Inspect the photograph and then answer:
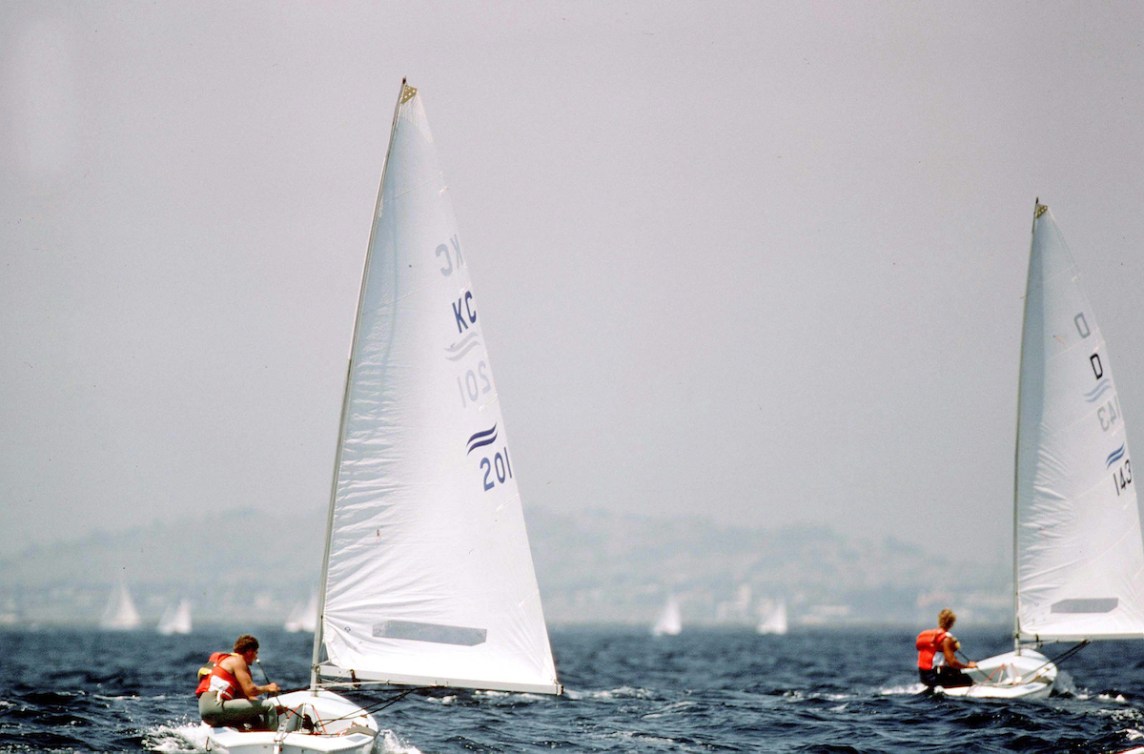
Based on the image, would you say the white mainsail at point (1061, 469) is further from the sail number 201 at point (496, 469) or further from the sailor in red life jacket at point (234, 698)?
the sailor in red life jacket at point (234, 698)

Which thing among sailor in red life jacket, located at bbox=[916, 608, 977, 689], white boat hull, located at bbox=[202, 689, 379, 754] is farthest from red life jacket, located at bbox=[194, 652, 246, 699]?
sailor in red life jacket, located at bbox=[916, 608, 977, 689]

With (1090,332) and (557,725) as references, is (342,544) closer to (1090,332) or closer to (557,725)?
(557,725)

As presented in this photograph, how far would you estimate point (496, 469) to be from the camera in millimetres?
16031

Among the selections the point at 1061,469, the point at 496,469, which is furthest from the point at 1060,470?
the point at 496,469

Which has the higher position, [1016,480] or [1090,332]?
[1090,332]

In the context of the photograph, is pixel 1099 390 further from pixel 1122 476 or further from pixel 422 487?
pixel 422 487

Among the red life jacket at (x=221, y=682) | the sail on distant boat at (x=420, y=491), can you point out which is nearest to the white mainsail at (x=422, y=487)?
the sail on distant boat at (x=420, y=491)

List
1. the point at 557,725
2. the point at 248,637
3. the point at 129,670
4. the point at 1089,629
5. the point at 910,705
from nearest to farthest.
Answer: the point at 248,637
the point at 557,725
the point at 910,705
the point at 1089,629
the point at 129,670

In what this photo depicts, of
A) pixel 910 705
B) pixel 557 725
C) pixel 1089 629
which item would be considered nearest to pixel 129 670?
pixel 557 725

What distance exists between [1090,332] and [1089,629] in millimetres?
5776

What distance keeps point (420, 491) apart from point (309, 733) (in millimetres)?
3096

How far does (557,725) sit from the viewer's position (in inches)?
840

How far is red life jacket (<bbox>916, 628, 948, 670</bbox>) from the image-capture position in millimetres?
24250

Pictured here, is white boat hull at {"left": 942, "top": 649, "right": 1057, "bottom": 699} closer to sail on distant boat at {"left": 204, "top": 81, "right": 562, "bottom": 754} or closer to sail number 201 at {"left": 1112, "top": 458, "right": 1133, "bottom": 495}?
sail number 201 at {"left": 1112, "top": 458, "right": 1133, "bottom": 495}
